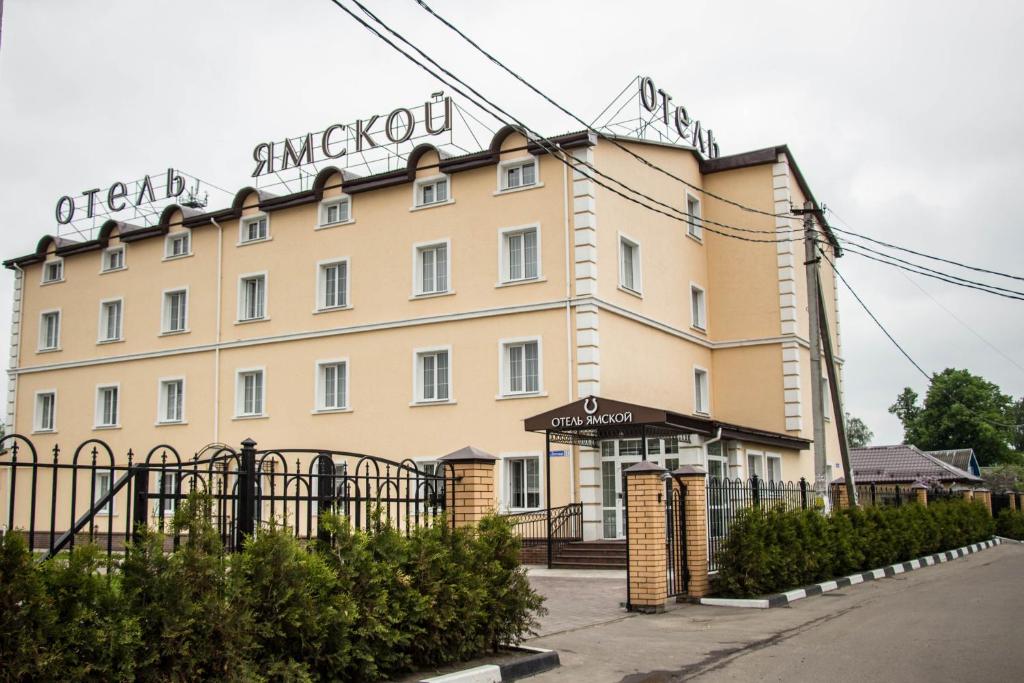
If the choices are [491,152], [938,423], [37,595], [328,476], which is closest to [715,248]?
[491,152]

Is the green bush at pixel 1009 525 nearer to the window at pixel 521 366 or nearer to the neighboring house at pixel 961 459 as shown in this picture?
the window at pixel 521 366

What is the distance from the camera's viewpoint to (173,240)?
30.2m

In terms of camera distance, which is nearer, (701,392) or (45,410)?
(701,392)

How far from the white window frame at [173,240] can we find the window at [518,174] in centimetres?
1069

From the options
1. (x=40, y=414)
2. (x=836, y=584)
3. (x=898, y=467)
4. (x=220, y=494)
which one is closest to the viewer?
(x=220, y=494)

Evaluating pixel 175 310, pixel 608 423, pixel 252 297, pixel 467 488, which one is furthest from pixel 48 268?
pixel 467 488

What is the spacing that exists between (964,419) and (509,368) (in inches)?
2353

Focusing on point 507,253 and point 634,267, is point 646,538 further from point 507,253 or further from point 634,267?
point 634,267

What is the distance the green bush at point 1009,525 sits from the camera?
35906 mm

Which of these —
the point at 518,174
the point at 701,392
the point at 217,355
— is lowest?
the point at 701,392

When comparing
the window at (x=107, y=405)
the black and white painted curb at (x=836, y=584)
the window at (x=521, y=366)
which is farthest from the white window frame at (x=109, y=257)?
the black and white painted curb at (x=836, y=584)

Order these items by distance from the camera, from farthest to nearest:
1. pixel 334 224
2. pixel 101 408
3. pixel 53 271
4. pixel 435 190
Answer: pixel 53 271, pixel 101 408, pixel 334 224, pixel 435 190

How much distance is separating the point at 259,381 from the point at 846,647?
2052cm

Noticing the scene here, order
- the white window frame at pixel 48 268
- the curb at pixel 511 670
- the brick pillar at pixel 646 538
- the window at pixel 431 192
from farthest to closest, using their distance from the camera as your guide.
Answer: the white window frame at pixel 48 268
the window at pixel 431 192
the brick pillar at pixel 646 538
the curb at pixel 511 670
